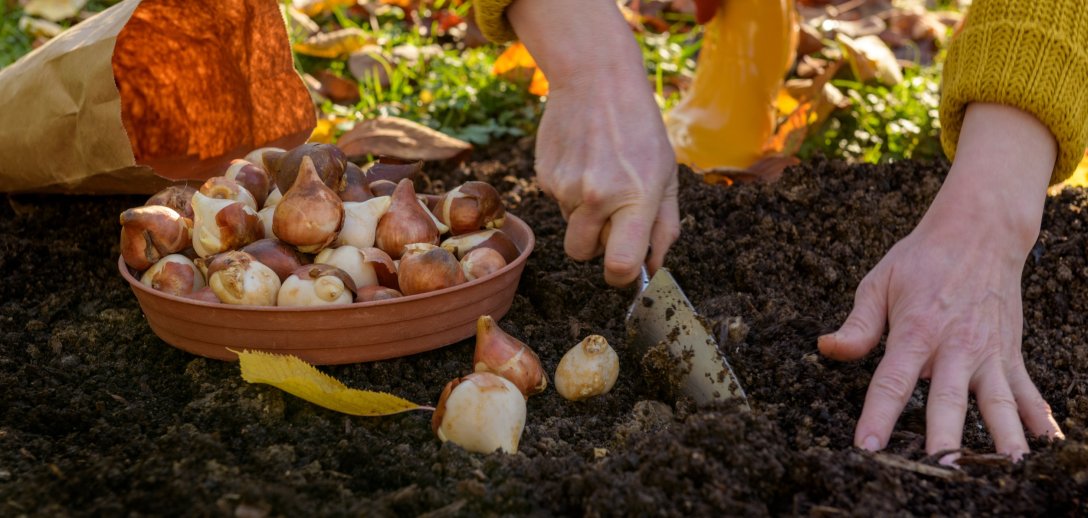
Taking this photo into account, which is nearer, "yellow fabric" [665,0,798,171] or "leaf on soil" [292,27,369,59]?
"yellow fabric" [665,0,798,171]

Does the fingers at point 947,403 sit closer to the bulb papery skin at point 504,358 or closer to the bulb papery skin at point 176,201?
the bulb papery skin at point 504,358

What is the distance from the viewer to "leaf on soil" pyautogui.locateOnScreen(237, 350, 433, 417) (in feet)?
4.41

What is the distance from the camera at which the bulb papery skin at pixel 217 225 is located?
1.54m

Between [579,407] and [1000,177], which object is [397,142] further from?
[1000,177]

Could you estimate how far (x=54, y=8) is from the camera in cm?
328

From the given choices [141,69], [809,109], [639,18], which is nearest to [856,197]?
[809,109]

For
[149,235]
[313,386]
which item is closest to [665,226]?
[313,386]

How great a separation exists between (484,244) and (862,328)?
0.63 meters

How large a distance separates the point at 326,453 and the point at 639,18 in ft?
9.40

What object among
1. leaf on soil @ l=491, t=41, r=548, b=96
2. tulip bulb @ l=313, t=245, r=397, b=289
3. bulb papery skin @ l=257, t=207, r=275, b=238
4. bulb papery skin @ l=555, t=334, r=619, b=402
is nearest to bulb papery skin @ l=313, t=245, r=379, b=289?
tulip bulb @ l=313, t=245, r=397, b=289

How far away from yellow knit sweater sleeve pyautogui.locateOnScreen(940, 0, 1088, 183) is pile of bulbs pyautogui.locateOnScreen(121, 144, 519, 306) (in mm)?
808

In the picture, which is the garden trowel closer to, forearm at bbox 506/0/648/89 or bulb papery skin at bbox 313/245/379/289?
forearm at bbox 506/0/648/89

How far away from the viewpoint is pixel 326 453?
1299 mm

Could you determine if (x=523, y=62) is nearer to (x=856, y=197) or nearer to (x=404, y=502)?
(x=856, y=197)
